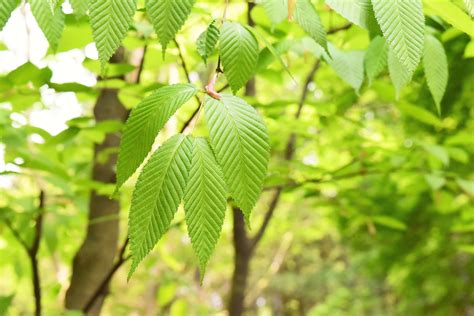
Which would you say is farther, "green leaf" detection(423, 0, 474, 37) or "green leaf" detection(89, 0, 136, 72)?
"green leaf" detection(423, 0, 474, 37)

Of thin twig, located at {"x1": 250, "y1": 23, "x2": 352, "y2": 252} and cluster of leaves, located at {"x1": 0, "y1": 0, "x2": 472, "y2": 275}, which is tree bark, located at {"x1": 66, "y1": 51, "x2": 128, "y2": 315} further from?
cluster of leaves, located at {"x1": 0, "y1": 0, "x2": 472, "y2": 275}

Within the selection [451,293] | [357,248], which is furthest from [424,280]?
[357,248]

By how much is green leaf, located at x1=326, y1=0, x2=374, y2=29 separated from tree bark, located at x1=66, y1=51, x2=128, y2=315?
3.22ft

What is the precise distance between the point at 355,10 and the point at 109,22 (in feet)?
0.92

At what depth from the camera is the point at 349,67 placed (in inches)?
31.5

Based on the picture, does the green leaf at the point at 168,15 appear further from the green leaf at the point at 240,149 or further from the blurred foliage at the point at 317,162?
the blurred foliage at the point at 317,162

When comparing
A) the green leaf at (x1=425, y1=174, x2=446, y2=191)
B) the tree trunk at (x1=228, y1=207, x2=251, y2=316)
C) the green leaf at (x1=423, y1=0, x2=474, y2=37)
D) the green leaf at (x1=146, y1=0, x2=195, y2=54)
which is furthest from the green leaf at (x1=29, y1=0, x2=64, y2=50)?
the tree trunk at (x1=228, y1=207, x2=251, y2=316)

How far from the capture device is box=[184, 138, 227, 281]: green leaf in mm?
423

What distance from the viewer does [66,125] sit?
1.16 meters

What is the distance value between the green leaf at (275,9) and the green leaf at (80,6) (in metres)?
0.21

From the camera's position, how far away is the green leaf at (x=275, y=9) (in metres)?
0.59

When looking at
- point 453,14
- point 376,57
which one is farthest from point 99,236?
point 453,14

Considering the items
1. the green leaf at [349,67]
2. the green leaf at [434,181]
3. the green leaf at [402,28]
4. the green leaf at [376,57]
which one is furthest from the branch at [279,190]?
the green leaf at [402,28]

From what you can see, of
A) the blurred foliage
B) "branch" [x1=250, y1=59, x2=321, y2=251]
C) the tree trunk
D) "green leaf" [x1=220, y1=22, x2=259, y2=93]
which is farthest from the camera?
the tree trunk
